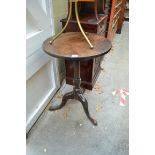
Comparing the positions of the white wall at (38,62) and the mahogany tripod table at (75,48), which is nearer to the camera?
the mahogany tripod table at (75,48)

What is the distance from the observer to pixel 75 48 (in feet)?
3.58

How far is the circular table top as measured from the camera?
3.29ft

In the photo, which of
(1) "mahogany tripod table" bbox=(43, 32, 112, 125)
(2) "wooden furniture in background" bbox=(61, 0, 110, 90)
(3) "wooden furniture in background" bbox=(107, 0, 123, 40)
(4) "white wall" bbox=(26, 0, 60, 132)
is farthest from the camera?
(3) "wooden furniture in background" bbox=(107, 0, 123, 40)

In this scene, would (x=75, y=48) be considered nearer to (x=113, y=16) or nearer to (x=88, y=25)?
(x=88, y=25)

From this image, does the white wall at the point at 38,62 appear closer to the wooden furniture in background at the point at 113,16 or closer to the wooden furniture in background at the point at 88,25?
the wooden furniture in background at the point at 88,25

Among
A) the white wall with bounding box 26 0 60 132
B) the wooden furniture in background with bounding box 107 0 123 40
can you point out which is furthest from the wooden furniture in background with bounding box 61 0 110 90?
the wooden furniture in background with bounding box 107 0 123 40

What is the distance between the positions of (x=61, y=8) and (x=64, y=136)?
1.35m

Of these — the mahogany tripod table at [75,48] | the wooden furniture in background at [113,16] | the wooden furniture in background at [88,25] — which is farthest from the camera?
the wooden furniture in background at [113,16]

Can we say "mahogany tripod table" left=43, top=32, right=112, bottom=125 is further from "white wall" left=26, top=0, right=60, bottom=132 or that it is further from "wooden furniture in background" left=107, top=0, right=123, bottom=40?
"wooden furniture in background" left=107, top=0, right=123, bottom=40

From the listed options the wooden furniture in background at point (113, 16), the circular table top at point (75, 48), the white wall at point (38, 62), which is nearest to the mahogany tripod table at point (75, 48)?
the circular table top at point (75, 48)

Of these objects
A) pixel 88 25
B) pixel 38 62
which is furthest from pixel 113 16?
pixel 38 62

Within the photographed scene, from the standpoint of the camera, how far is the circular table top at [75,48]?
3.29ft
